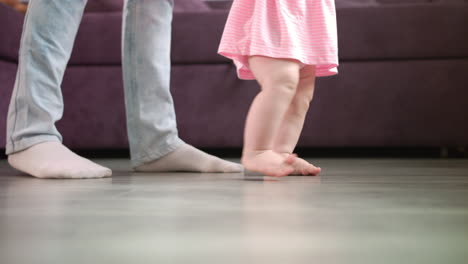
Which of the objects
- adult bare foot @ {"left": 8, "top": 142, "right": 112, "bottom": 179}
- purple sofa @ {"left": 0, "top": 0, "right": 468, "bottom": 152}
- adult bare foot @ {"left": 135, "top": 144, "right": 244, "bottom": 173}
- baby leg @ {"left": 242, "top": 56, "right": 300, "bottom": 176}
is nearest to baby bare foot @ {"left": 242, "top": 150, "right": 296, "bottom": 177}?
baby leg @ {"left": 242, "top": 56, "right": 300, "bottom": 176}

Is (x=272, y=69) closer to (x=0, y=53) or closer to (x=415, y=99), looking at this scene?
(x=415, y=99)

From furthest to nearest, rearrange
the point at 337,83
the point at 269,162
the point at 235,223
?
1. the point at 337,83
2. the point at 269,162
3. the point at 235,223

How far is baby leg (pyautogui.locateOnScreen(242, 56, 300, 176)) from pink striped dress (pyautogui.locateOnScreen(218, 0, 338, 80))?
0.07 feet

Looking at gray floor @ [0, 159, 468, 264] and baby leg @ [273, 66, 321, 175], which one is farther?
baby leg @ [273, 66, 321, 175]

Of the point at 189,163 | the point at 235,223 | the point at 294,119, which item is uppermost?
the point at 235,223

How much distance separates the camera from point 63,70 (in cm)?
112

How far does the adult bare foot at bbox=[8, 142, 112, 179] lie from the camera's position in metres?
1.01

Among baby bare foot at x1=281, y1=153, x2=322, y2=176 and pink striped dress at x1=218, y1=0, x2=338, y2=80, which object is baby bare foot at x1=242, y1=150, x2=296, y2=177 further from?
pink striped dress at x1=218, y1=0, x2=338, y2=80

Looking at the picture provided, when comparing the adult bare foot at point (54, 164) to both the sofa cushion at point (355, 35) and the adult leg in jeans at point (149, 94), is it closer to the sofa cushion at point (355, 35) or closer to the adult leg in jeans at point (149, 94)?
the adult leg in jeans at point (149, 94)

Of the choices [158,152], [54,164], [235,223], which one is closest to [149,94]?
[158,152]

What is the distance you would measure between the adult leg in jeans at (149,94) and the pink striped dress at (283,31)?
16cm

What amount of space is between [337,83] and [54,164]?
3.23 feet

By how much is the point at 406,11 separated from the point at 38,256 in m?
1.60

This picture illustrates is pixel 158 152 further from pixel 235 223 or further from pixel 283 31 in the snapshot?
pixel 235 223
